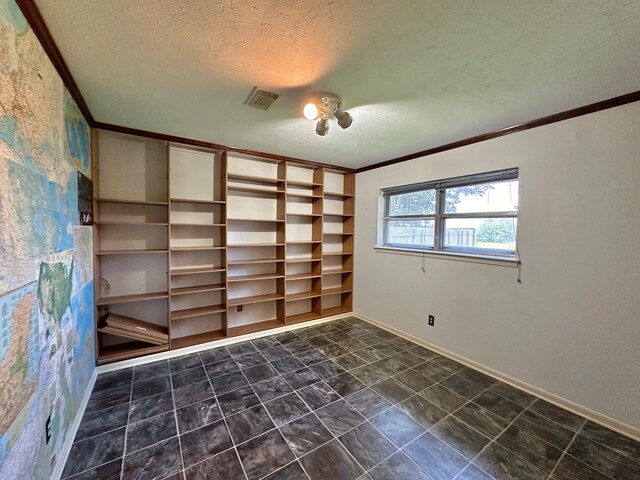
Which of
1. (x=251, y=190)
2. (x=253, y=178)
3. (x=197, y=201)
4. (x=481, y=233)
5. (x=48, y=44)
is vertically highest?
(x=48, y=44)

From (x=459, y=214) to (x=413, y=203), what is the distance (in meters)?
0.71

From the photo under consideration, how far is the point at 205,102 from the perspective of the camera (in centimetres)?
201

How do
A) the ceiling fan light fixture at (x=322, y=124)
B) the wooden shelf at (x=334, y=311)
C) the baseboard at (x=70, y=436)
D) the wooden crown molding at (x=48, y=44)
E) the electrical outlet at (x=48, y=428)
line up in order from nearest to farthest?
the wooden crown molding at (x=48, y=44), the electrical outlet at (x=48, y=428), the baseboard at (x=70, y=436), the ceiling fan light fixture at (x=322, y=124), the wooden shelf at (x=334, y=311)

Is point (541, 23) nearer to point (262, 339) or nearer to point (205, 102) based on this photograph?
point (205, 102)

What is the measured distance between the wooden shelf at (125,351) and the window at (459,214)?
→ 3330 millimetres

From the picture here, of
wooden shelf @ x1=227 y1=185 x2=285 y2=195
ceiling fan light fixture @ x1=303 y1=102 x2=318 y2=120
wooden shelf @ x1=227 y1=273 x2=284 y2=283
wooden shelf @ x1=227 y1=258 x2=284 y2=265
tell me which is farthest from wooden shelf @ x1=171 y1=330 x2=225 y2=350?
ceiling fan light fixture @ x1=303 y1=102 x2=318 y2=120

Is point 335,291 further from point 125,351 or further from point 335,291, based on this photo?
point 125,351

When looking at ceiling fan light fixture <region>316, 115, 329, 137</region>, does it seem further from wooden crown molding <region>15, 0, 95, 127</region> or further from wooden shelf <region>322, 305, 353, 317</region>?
wooden shelf <region>322, 305, 353, 317</region>

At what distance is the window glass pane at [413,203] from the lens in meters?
3.28

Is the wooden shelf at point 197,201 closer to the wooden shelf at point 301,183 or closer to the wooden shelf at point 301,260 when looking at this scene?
the wooden shelf at point 301,183

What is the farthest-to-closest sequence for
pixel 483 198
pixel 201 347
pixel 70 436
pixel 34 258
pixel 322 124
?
1. pixel 201 347
2. pixel 483 198
3. pixel 322 124
4. pixel 70 436
5. pixel 34 258

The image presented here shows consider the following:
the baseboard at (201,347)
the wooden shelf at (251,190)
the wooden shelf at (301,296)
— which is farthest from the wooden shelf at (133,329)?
the wooden shelf at (251,190)

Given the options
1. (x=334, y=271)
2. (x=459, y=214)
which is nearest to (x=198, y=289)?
(x=334, y=271)

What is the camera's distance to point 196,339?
3102mm
